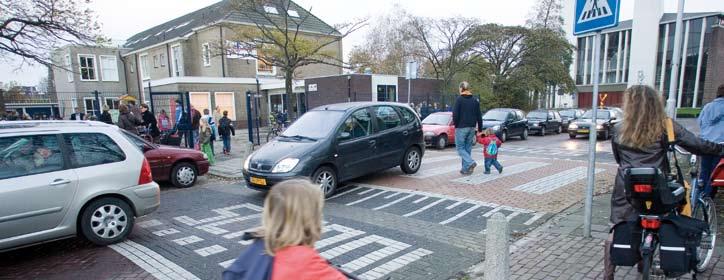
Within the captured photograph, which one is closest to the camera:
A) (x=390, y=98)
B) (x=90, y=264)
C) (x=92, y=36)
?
(x=90, y=264)

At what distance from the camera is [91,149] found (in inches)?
199

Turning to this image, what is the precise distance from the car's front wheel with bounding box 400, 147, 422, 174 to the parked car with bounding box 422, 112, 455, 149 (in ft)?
18.3

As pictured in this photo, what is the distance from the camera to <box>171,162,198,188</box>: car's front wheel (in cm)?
869

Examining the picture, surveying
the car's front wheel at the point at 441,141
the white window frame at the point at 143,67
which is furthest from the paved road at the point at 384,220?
the white window frame at the point at 143,67

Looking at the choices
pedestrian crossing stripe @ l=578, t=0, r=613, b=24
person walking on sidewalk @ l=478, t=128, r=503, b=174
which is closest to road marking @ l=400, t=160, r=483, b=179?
person walking on sidewalk @ l=478, t=128, r=503, b=174

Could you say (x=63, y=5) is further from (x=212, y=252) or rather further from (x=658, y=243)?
(x=658, y=243)

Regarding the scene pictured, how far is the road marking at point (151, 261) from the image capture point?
4.16 metres

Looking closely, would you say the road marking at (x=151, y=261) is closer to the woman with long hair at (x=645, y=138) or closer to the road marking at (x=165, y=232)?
the road marking at (x=165, y=232)

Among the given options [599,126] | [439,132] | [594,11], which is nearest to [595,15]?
[594,11]

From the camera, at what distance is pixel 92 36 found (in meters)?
12.6

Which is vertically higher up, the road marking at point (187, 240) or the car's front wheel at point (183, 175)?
the car's front wheel at point (183, 175)

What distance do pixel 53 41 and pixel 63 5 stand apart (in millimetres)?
Result: 1163

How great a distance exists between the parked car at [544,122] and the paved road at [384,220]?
12.5 m

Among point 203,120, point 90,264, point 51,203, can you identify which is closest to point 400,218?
point 90,264
